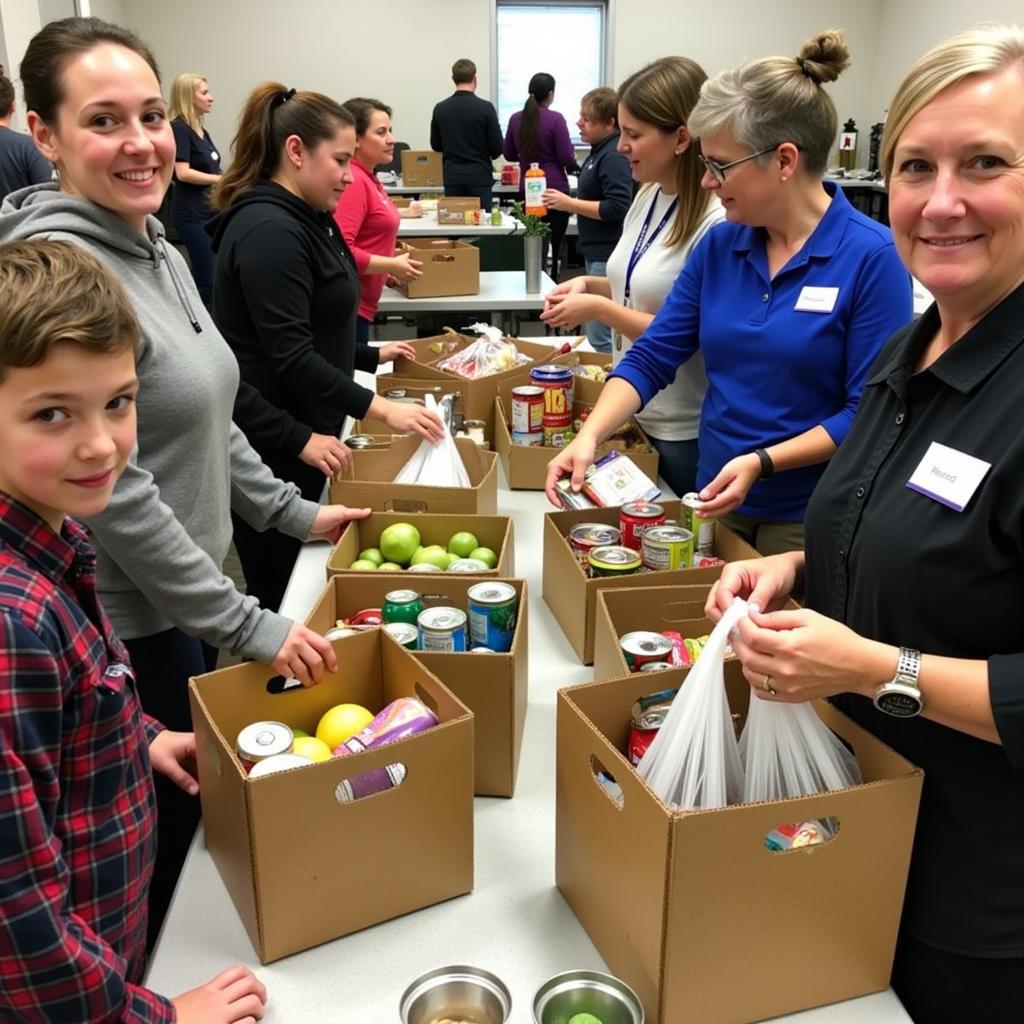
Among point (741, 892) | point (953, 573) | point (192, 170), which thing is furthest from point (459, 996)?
point (192, 170)

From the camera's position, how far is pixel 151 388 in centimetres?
137

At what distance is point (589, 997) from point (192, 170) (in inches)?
272

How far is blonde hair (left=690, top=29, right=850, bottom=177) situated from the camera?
1.69 m

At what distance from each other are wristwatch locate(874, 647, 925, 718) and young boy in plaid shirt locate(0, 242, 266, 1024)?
2.19ft

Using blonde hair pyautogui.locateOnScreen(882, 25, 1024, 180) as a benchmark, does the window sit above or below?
above

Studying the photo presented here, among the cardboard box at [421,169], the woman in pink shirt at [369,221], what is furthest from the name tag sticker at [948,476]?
the cardboard box at [421,169]

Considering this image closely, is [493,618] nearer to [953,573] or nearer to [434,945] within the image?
[434,945]

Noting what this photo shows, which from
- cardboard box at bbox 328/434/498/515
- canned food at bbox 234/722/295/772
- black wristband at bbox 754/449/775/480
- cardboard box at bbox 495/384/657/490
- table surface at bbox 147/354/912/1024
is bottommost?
table surface at bbox 147/354/912/1024

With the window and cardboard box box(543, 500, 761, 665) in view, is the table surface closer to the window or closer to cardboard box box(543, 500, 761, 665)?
cardboard box box(543, 500, 761, 665)

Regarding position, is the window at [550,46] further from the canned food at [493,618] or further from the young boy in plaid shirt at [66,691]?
the young boy in plaid shirt at [66,691]

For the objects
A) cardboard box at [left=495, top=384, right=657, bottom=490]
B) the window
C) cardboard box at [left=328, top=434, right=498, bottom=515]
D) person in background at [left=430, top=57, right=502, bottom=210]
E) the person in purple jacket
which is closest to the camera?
cardboard box at [left=328, top=434, right=498, bottom=515]

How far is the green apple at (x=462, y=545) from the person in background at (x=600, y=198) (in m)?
3.00

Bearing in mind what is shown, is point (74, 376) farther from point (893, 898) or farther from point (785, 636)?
point (893, 898)

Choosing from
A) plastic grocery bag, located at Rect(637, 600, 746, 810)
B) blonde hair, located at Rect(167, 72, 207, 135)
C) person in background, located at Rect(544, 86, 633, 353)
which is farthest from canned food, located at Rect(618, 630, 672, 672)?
blonde hair, located at Rect(167, 72, 207, 135)
